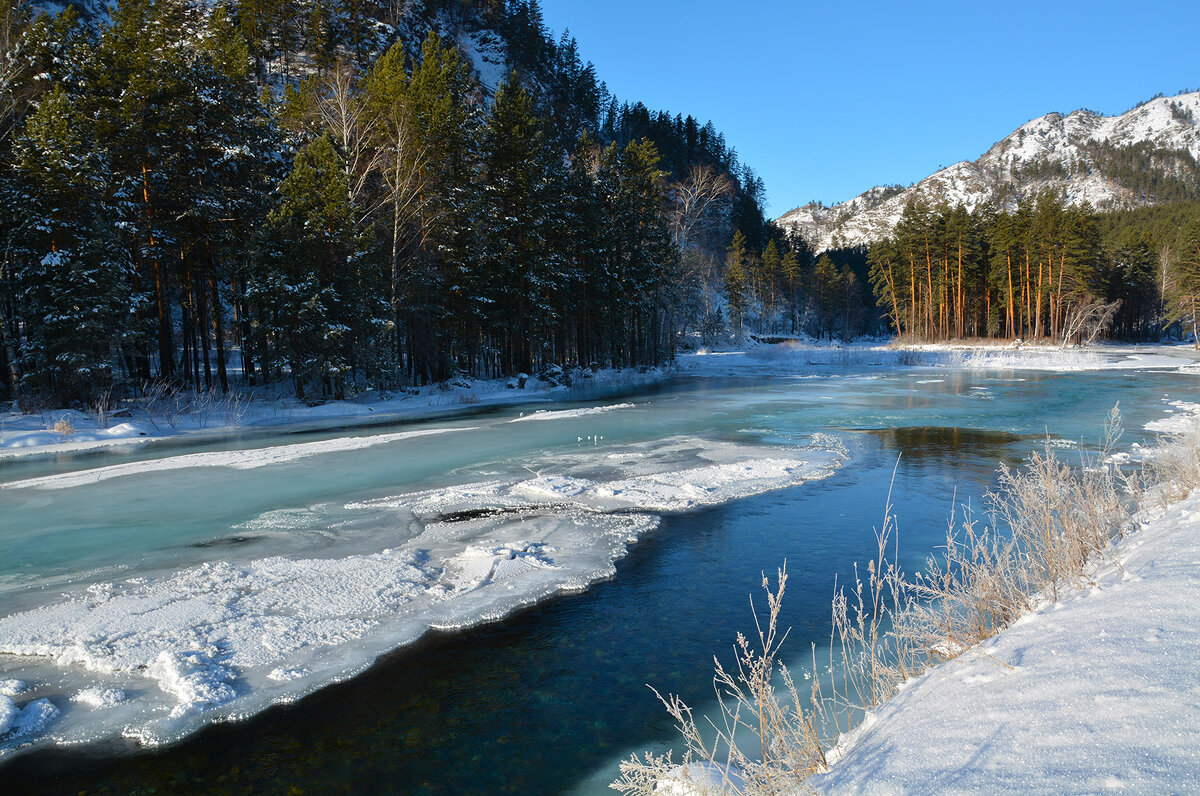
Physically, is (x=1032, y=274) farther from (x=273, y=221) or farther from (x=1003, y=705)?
(x=1003, y=705)

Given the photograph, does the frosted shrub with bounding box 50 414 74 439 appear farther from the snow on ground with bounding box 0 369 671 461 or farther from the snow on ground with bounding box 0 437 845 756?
the snow on ground with bounding box 0 437 845 756

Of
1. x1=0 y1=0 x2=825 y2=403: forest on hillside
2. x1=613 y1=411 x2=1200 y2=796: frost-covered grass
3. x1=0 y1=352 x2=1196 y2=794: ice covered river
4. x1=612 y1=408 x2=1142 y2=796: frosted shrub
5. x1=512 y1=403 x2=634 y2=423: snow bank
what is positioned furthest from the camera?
x1=512 y1=403 x2=634 y2=423: snow bank

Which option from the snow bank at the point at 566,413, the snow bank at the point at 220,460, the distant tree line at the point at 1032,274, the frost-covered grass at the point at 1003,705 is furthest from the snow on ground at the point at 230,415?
the distant tree line at the point at 1032,274

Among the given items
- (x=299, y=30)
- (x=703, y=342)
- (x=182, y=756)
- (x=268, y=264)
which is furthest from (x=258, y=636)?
(x=299, y=30)

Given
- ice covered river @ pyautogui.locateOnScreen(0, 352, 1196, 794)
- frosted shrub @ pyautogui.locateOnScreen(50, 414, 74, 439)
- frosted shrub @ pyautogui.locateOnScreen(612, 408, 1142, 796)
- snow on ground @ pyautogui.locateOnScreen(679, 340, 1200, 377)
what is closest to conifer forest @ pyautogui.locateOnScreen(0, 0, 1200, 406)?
frosted shrub @ pyautogui.locateOnScreen(50, 414, 74, 439)

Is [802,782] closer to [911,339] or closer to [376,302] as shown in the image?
[376,302]

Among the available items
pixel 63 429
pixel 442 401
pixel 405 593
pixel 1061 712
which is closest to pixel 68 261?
pixel 63 429

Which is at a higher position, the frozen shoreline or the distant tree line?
A: the distant tree line

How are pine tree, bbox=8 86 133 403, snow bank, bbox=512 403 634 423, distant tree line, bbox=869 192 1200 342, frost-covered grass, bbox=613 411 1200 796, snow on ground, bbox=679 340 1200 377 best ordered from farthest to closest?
distant tree line, bbox=869 192 1200 342
snow on ground, bbox=679 340 1200 377
snow bank, bbox=512 403 634 423
pine tree, bbox=8 86 133 403
frost-covered grass, bbox=613 411 1200 796

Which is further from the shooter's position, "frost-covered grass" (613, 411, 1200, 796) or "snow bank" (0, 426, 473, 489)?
"snow bank" (0, 426, 473, 489)

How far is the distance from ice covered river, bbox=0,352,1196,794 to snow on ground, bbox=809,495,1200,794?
6.62ft

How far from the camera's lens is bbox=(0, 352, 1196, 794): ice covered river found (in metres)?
4.25

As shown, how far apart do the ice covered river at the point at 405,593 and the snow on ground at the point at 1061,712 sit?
6.62 feet

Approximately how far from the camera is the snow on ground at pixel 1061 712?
6.80ft
